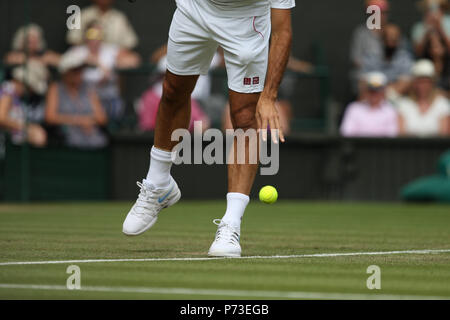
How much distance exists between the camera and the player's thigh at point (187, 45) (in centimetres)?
633

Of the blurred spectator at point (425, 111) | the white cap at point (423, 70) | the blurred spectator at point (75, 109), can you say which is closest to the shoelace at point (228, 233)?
the blurred spectator at point (75, 109)

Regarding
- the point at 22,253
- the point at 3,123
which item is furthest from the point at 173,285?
the point at 3,123

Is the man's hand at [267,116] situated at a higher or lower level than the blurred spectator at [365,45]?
lower

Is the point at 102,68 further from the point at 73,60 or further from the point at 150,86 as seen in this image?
the point at 150,86

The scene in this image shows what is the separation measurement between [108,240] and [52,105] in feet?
21.4

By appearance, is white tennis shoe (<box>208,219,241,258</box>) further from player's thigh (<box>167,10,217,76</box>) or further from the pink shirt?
the pink shirt

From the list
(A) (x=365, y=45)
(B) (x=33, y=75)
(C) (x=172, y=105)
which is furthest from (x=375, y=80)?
(C) (x=172, y=105)

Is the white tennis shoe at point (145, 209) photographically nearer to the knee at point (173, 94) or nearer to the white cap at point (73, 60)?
the knee at point (173, 94)

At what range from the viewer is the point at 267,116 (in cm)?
586

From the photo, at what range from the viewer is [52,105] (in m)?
13.1

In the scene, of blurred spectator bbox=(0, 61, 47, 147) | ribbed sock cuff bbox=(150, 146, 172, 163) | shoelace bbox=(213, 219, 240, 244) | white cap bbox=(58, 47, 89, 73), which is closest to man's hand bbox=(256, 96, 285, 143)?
shoelace bbox=(213, 219, 240, 244)

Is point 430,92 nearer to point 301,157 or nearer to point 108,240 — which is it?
point 301,157

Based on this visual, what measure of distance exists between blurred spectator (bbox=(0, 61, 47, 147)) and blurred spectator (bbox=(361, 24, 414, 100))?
5.04 meters

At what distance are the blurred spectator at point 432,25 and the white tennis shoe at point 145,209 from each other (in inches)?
388
